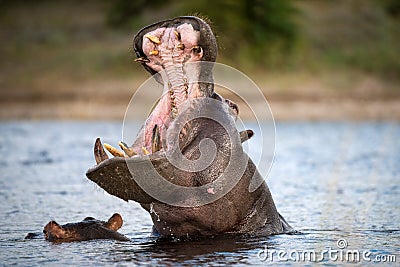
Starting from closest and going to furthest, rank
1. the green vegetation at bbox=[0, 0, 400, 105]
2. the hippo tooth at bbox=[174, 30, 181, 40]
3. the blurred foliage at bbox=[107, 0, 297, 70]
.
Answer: the hippo tooth at bbox=[174, 30, 181, 40], the green vegetation at bbox=[0, 0, 400, 105], the blurred foliage at bbox=[107, 0, 297, 70]

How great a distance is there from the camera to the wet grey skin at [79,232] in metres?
6.36

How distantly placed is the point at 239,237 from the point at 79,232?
1.17 m

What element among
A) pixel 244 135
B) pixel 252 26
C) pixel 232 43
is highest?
pixel 252 26

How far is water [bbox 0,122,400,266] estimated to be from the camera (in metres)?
5.80

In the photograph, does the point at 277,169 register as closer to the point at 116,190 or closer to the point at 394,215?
the point at 394,215

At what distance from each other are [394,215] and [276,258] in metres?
2.48

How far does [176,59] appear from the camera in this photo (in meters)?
5.64

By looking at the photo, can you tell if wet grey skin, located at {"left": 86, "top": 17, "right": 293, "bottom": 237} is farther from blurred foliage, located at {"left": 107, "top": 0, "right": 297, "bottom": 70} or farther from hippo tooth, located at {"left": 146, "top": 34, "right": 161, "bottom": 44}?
blurred foliage, located at {"left": 107, "top": 0, "right": 297, "bottom": 70}

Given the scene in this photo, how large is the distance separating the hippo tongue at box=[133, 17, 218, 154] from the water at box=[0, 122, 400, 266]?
0.76 m

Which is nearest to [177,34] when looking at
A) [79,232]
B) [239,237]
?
[239,237]

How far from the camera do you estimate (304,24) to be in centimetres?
3180

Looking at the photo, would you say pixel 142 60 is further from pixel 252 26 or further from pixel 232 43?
pixel 252 26

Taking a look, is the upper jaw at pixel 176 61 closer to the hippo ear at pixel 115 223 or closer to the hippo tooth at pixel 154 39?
the hippo tooth at pixel 154 39

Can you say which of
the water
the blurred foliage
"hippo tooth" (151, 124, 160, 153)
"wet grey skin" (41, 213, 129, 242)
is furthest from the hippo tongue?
the blurred foliage
